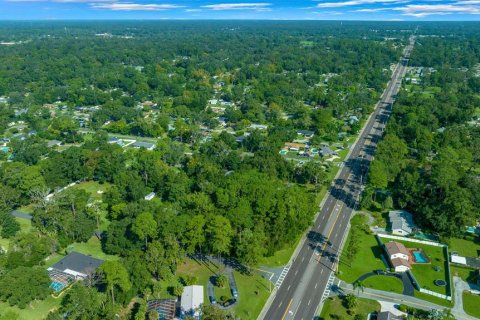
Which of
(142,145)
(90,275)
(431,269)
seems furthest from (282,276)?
(142,145)

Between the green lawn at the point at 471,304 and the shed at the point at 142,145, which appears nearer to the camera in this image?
the green lawn at the point at 471,304

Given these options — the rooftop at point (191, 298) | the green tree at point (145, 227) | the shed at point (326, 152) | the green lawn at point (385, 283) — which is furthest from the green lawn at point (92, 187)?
the green lawn at point (385, 283)

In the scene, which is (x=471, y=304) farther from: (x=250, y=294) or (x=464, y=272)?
(x=250, y=294)

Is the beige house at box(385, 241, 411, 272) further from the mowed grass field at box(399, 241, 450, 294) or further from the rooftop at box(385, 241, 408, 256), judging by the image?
the mowed grass field at box(399, 241, 450, 294)

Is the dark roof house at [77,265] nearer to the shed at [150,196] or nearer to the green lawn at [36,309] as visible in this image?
the green lawn at [36,309]

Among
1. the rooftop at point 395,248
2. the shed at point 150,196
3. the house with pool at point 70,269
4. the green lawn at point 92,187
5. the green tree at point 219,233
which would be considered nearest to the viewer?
the house with pool at point 70,269

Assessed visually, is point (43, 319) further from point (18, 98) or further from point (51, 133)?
point (18, 98)

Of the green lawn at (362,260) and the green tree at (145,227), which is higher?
the green tree at (145,227)
